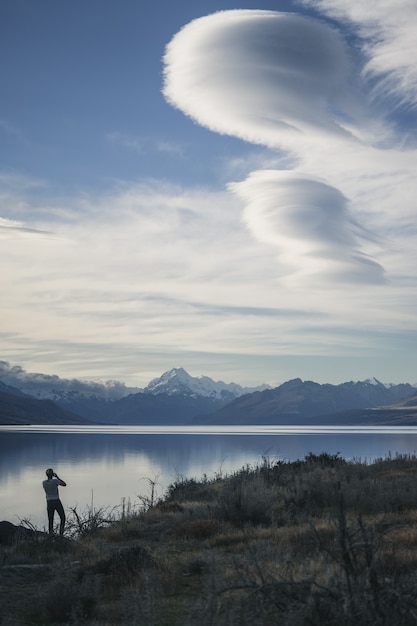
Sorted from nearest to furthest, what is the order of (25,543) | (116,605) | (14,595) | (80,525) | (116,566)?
1. (116,605)
2. (14,595)
3. (116,566)
4. (25,543)
5. (80,525)

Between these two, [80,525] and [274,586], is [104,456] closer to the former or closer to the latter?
[80,525]

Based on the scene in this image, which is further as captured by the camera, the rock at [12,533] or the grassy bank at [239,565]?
the rock at [12,533]

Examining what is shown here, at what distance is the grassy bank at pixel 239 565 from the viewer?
6527mm

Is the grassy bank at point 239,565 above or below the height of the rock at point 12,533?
above

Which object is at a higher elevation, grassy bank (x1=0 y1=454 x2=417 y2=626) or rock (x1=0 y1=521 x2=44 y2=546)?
grassy bank (x1=0 y1=454 x2=417 y2=626)

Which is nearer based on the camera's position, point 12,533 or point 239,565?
point 239,565

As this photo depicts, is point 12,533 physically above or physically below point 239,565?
below

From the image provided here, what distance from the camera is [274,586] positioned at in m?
6.69

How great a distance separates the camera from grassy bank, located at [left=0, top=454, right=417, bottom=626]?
653cm

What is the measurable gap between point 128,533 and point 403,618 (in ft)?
34.8

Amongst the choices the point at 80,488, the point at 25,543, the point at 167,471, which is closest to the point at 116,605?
the point at 25,543

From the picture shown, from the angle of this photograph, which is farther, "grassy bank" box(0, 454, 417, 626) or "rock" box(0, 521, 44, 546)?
"rock" box(0, 521, 44, 546)

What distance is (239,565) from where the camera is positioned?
8.30m

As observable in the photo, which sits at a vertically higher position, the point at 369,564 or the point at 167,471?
the point at 369,564
